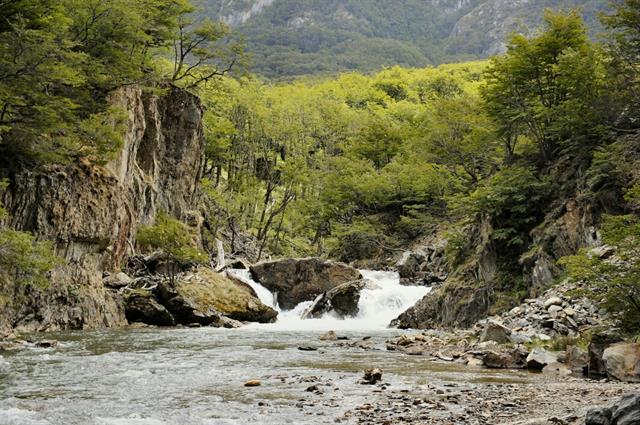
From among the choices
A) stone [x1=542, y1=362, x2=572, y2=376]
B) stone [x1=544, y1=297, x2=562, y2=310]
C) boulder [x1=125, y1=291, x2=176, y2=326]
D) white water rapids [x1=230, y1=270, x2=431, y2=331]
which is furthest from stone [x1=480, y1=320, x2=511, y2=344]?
boulder [x1=125, y1=291, x2=176, y2=326]

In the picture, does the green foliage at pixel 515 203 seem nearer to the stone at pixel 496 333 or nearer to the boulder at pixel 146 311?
the stone at pixel 496 333

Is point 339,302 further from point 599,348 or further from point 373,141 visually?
point 373,141

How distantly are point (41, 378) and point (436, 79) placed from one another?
3300 inches

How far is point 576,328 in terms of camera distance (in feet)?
52.7

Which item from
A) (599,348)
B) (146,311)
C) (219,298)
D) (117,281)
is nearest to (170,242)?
(117,281)

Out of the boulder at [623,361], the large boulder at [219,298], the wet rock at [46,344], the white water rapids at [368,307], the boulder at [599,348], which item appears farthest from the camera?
the white water rapids at [368,307]

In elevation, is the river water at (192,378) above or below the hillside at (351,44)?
below

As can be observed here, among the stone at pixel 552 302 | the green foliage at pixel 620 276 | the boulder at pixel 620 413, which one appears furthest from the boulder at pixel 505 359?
the boulder at pixel 620 413

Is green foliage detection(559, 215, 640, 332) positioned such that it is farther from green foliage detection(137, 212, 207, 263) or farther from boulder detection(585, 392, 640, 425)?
green foliage detection(137, 212, 207, 263)

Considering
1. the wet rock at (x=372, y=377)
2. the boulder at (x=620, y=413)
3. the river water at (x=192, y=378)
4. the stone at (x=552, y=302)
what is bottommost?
the river water at (x=192, y=378)

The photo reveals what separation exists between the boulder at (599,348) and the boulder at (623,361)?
0.46 meters

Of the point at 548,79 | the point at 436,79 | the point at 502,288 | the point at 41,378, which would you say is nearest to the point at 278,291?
the point at 502,288

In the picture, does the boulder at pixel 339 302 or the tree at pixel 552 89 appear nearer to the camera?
the tree at pixel 552 89

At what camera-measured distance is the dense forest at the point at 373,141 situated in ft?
65.2
